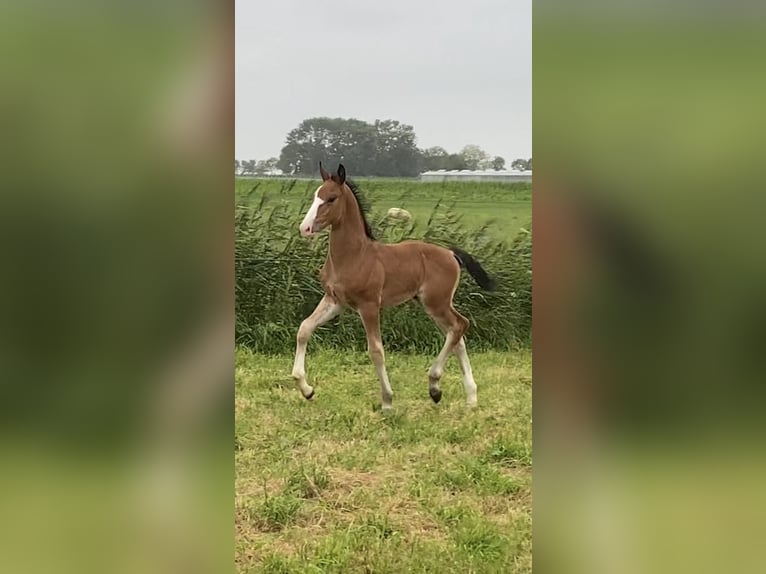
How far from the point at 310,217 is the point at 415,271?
39cm

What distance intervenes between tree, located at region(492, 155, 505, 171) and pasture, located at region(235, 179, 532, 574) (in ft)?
0.19

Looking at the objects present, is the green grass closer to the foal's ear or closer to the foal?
the foal

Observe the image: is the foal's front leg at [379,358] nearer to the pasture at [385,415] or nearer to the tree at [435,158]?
the pasture at [385,415]

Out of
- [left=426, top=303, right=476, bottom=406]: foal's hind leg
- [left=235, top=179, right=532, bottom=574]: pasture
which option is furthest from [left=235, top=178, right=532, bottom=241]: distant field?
[left=426, top=303, right=476, bottom=406]: foal's hind leg

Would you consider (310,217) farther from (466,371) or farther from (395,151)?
(466,371)

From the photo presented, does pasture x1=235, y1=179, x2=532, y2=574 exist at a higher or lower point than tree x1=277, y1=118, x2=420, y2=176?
lower

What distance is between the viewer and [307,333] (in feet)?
7.07

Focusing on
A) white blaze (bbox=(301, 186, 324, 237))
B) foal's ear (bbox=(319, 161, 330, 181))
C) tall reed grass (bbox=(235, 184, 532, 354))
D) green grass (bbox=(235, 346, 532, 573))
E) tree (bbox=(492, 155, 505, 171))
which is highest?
tree (bbox=(492, 155, 505, 171))
